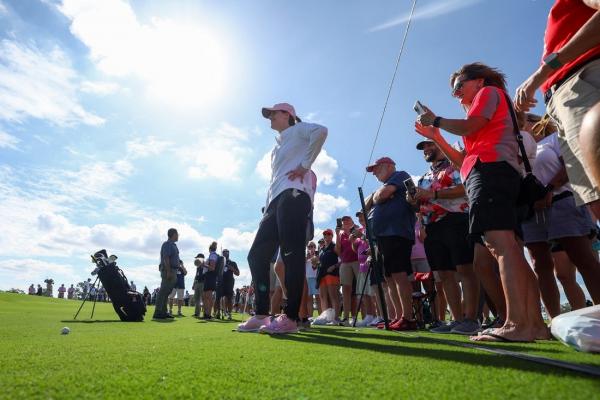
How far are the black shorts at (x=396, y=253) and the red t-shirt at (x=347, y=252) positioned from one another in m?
3.46

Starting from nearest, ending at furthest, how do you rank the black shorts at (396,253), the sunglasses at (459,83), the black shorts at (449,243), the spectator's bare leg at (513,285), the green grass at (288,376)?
the green grass at (288,376) → the spectator's bare leg at (513,285) → the sunglasses at (459,83) → the black shorts at (449,243) → the black shorts at (396,253)

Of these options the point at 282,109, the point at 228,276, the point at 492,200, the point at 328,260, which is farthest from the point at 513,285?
the point at 228,276

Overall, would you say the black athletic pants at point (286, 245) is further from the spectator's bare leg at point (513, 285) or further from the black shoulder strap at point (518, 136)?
the black shoulder strap at point (518, 136)

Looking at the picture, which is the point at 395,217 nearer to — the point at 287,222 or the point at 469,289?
the point at 469,289

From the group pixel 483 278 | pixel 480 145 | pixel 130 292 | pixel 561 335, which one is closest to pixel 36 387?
pixel 561 335

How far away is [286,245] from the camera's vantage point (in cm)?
359

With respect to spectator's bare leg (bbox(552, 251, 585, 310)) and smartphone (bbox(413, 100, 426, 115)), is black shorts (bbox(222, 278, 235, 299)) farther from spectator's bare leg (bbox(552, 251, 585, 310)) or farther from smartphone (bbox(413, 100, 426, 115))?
smartphone (bbox(413, 100, 426, 115))

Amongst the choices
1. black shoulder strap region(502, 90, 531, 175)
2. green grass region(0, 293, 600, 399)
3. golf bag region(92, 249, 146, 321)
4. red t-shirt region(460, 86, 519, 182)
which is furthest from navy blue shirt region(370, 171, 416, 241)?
golf bag region(92, 249, 146, 321)

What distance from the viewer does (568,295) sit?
3.43 m

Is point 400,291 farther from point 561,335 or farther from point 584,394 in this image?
point 584,394

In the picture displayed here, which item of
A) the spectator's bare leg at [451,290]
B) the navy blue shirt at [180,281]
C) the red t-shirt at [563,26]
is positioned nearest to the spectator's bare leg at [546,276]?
the spectator's bare leg at [451,290]

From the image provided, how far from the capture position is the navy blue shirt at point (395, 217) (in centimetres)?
466

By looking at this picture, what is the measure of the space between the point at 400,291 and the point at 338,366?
312cm

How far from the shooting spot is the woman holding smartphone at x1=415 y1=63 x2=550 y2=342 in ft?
7.95
